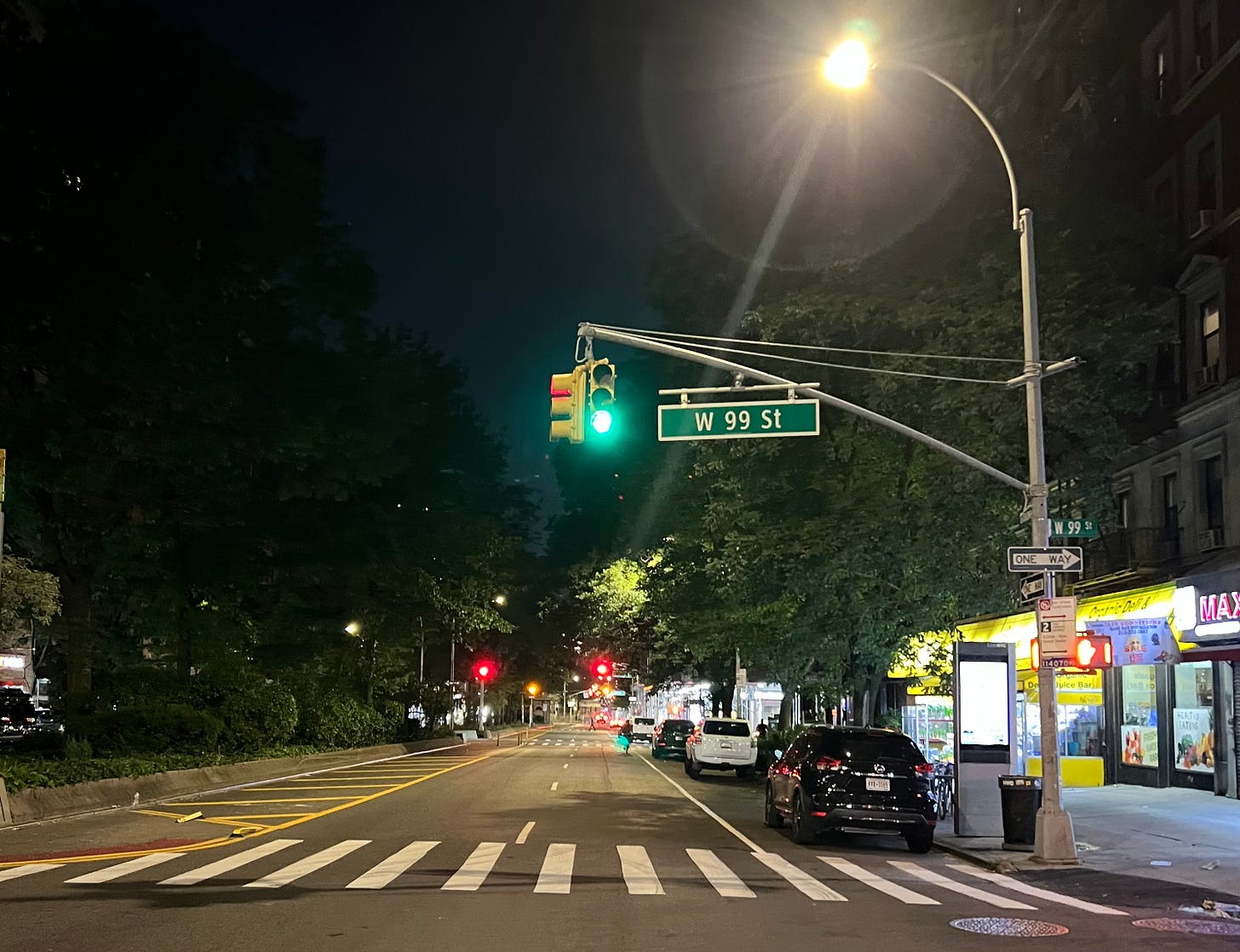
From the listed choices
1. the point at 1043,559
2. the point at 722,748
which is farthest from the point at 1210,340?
the point at 722,748

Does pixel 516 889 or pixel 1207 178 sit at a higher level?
pixel 1207 178

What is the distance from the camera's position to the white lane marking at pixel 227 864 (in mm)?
13117

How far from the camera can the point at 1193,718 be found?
26359 mm

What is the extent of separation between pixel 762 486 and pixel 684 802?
7.18m

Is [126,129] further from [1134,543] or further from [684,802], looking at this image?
[1134,543]

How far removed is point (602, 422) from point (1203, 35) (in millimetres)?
18399

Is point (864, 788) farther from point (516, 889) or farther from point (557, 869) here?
point (516, 889)

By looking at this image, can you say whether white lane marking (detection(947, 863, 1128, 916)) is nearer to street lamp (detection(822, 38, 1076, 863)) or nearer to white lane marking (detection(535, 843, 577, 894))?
street lamp (detection(822, 38, 1076, 863))

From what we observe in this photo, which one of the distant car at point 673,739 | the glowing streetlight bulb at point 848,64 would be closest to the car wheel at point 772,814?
the glowing streetlight bulb at point 848,64

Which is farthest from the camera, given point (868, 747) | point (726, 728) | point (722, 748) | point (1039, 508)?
point (726, 728)

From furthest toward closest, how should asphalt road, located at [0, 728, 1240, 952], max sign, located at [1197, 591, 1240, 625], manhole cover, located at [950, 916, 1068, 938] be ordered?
max sign, located at [1197, 591, 1240, 625], manhole cover, located at [950, 916, 1068, 938], asphalt road, located at [0, 728, 1240, 952]

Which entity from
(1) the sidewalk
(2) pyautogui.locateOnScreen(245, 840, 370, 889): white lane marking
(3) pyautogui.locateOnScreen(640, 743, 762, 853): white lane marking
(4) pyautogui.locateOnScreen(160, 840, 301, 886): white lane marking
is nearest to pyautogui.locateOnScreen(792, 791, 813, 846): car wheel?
(3) pyautogui.locateOnScreen(640, 743, 762, 853): white lane marking

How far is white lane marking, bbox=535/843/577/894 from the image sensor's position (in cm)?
1300

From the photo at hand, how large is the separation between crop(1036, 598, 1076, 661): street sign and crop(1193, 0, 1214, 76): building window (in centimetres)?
1458
